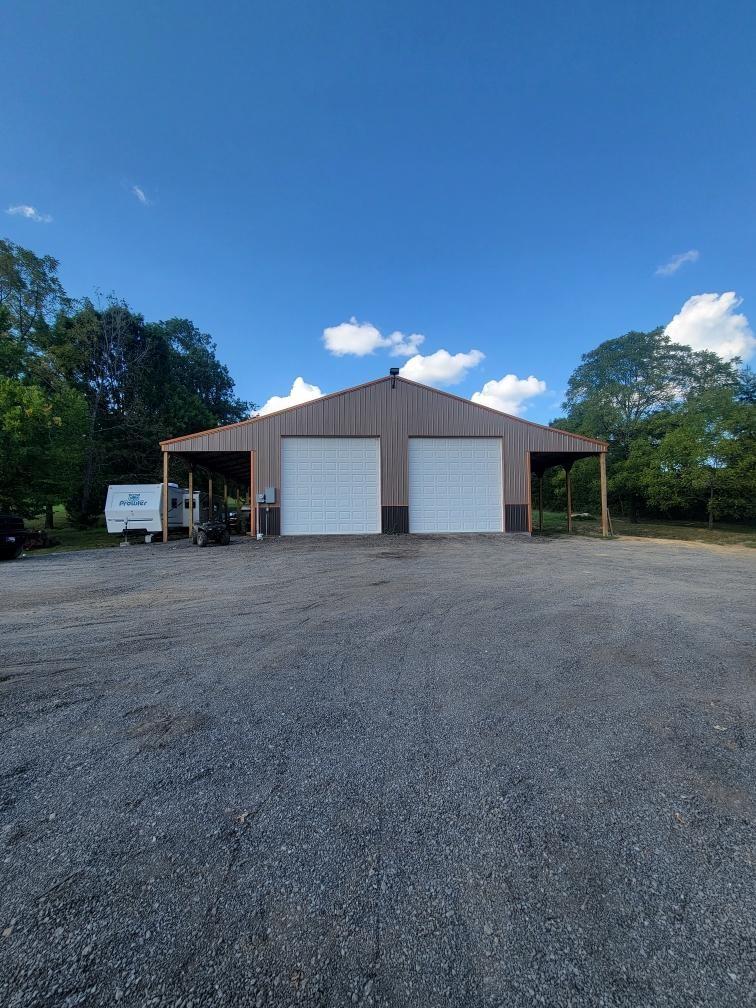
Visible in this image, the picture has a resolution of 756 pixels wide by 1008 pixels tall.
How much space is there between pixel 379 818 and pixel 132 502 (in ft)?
53.6

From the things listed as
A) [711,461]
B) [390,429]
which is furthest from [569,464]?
[390,429]

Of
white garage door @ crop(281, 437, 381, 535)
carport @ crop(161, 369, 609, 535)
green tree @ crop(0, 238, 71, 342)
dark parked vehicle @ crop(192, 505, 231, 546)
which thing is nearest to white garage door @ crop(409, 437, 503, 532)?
carport @ crop(161, 369, 609, 535)

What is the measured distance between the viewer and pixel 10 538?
10.7m

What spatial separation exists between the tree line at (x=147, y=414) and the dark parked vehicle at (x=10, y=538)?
4691mm

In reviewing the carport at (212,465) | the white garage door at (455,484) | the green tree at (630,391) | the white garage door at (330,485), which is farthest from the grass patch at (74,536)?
the green tree at (630,391)

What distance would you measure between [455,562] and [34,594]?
7393 mm

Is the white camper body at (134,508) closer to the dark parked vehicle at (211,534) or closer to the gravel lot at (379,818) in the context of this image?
the dark parked vehicle at (211,534)

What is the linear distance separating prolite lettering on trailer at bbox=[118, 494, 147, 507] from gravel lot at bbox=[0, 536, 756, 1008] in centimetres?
1244

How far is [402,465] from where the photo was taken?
586 inches

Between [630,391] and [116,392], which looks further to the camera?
[630,391]

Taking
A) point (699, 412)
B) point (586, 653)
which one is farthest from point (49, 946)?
point (699, 412)

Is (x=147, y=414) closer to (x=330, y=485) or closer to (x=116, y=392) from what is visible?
(x=116, y=392)

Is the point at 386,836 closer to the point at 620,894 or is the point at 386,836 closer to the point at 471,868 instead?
the point at 471,868

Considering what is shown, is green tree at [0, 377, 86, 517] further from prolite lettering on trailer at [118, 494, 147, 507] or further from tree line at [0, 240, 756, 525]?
prolite lettering on trailer at [118, 494, 147, 507]
